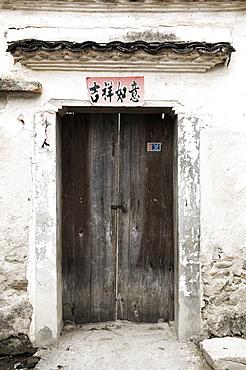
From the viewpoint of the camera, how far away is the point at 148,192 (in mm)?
4434

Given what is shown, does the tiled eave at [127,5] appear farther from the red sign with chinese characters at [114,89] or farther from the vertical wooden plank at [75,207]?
the vertical wooden plank at [75,207]

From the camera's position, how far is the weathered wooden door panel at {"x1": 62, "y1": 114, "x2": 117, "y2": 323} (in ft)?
14.5

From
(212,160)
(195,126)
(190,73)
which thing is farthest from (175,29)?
(212,160)

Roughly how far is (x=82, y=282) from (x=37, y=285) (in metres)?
0.59

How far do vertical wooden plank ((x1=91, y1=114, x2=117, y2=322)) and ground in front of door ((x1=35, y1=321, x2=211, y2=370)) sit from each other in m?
0.28

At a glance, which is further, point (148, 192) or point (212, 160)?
Result: point (148, 192)

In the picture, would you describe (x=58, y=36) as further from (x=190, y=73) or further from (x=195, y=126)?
(x=195, y=126)

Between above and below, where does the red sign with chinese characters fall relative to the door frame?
above

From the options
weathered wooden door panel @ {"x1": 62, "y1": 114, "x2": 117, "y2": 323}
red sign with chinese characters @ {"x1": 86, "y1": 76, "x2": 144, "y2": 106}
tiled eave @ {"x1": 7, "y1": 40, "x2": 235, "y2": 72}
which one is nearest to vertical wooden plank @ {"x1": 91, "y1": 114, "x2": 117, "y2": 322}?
weathered wooden door panel @ {"x1": 62, "y1": 114, "x2": 117, "y2": 323}

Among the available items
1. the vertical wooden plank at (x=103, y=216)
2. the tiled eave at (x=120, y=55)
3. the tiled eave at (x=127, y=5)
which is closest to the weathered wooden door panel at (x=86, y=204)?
the vertical wooden plank at (x=103, y=216)

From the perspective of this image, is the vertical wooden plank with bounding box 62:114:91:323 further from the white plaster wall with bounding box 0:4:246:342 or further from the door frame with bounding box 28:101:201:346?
the white plaster wall with bounding box 0:4:246:342

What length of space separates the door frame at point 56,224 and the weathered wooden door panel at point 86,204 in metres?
0.32

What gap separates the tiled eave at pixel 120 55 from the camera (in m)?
3.77

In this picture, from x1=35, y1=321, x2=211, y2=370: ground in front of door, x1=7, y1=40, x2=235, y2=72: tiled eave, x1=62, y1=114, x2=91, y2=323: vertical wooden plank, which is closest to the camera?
x1=35, y1=321, x2=211, y2=370: ground in front of door
